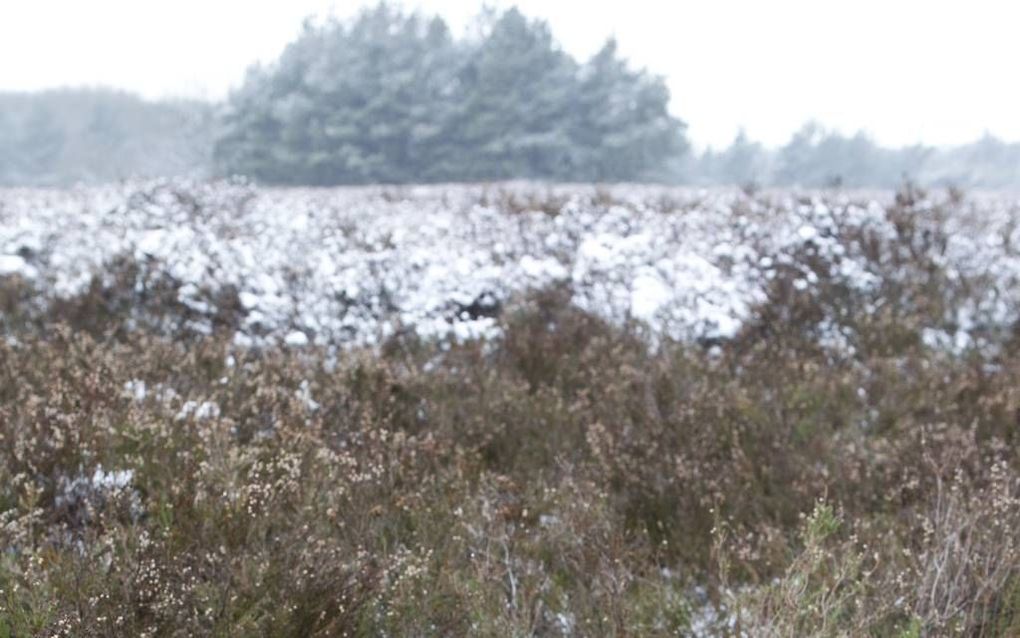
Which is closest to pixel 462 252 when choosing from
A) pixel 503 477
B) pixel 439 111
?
pixel 503 477

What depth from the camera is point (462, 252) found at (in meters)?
7.98

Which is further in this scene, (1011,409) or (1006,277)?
(1006,277)

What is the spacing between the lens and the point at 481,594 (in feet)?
9.50

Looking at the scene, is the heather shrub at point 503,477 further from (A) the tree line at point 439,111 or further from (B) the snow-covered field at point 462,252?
(A) the tree line at point 439,111

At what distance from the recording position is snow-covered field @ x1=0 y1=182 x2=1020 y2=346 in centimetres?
671

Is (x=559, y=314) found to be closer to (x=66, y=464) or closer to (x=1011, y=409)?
(x=1011, y=409)

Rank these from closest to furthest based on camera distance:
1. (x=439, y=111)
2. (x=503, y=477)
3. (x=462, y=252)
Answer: (x=503, y=477)
(x=462, y=252)
(x=439, y=111)

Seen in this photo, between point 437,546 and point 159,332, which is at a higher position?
point 159,332

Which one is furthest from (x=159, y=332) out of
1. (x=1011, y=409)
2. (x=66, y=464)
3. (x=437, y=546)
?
(x=1011, y=409)

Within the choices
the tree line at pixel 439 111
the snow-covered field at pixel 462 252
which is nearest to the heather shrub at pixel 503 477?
the snow-covered field at pixel 462 252

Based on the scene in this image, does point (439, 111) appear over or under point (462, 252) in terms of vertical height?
over

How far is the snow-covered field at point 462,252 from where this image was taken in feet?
22.0

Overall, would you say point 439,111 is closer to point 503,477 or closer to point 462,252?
point 462,252

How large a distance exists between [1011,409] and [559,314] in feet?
10.3
